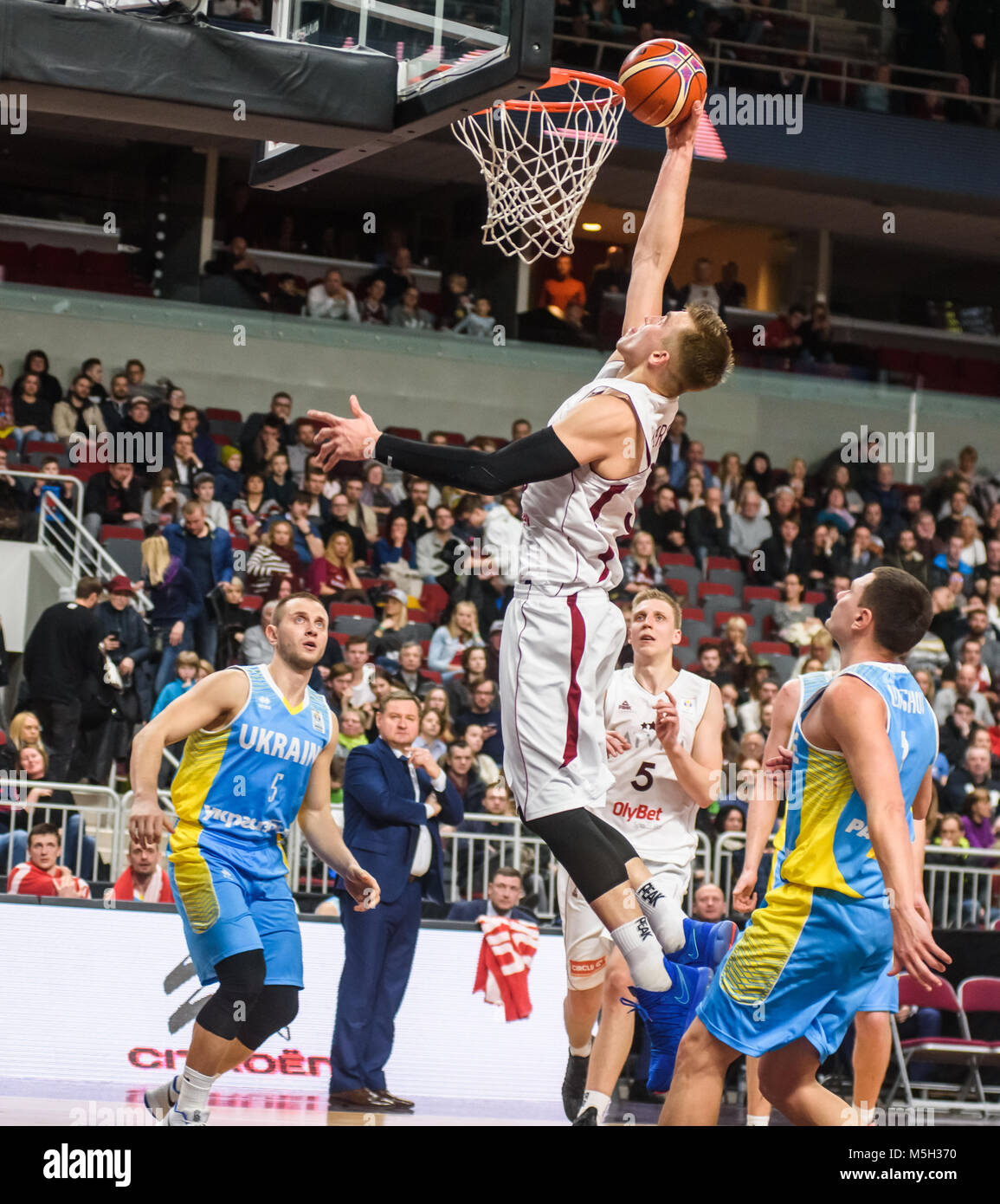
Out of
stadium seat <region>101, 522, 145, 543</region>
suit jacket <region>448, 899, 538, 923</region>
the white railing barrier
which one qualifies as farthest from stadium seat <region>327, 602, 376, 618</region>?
suit jacket <region>448, 899, 538, 923</region>

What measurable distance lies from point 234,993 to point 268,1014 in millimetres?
212

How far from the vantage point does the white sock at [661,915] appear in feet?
18.4

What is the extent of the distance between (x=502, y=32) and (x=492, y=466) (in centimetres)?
281

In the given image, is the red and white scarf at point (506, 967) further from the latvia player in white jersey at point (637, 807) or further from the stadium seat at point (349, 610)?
the stadium seat at point (349, 610)

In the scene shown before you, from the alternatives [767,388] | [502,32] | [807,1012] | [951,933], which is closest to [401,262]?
[767,388]

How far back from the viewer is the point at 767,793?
22.9ft

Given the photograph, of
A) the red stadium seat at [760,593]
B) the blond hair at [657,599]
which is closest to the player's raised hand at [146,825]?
the blond hair at [657,599]

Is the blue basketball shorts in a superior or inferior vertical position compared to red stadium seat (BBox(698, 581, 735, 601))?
inferior

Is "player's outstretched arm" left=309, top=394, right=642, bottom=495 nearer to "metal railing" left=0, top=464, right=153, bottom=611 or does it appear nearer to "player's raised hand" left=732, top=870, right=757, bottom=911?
"player's raised hand" left=732, top=870, right=757, bottom=911

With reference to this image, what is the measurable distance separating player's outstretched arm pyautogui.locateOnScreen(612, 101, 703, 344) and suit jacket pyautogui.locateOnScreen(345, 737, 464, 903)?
385 cm

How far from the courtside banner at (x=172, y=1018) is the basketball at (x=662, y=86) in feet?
17.1

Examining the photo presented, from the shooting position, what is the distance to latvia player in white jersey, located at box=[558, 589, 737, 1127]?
275 inches

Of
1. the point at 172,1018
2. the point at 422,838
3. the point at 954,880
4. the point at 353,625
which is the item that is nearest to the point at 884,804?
the point at 422,838

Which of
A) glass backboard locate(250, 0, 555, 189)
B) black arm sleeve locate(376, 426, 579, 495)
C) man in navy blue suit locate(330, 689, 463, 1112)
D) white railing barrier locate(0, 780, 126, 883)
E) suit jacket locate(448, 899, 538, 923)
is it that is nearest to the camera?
black arm sleeve locate(376, 426, 579, 495)
